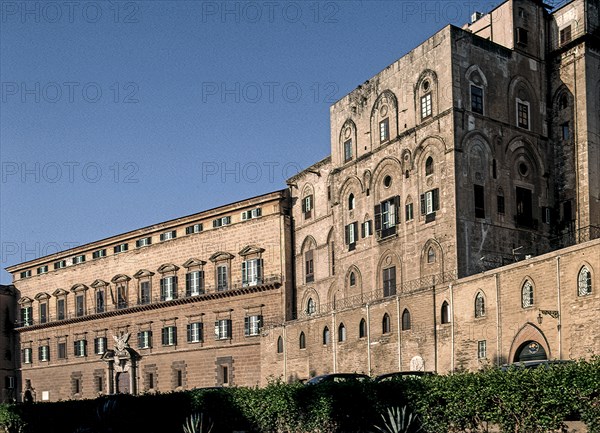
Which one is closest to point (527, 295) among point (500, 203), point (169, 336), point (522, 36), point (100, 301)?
point (500, 203)

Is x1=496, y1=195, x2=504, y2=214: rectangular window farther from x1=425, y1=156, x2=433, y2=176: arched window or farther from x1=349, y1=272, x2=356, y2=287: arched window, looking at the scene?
x1=349, y1=272, x2=356, y2=287: arched window

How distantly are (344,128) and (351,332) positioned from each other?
13.0m

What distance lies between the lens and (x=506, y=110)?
148ft

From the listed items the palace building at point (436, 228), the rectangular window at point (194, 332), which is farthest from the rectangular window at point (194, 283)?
the rectangular window at point (194, 332)

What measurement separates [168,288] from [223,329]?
7.34 meters

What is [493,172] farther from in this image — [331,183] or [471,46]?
[331,183]

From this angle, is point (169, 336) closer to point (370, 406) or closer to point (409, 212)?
point (409, 212)

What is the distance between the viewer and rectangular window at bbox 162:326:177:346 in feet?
209

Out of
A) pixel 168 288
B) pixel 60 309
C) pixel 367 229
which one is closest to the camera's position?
pixel 367 229

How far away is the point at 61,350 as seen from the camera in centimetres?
7519

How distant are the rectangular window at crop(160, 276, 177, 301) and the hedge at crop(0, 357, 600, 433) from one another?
2948 centimetres

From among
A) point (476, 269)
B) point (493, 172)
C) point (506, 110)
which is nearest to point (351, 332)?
point (476, 269)

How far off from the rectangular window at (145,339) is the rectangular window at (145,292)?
2448mm

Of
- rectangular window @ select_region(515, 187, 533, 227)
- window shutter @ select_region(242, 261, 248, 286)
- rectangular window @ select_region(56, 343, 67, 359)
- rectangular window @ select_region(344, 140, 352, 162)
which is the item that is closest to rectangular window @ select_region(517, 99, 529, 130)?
rectangular window @ select_region(515, 187, 533, 227)
